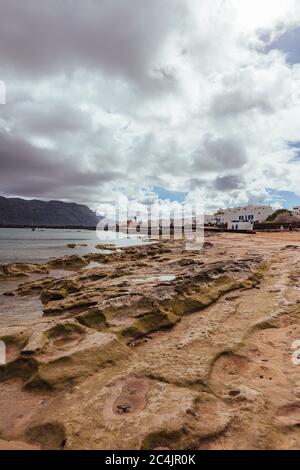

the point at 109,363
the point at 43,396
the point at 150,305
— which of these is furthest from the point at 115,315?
the point at 43,396

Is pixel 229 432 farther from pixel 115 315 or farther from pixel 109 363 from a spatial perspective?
pixel 115 315

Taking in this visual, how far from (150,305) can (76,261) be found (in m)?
22.0

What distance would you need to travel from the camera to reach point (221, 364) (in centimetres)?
641

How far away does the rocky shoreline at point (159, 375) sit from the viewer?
443cm

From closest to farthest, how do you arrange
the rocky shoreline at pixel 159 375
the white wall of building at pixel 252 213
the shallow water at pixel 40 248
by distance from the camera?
the rocky shoreline at pixel 159 375 < the shallow water at pixel 40 248 < the white wall of building at pixel 252 213

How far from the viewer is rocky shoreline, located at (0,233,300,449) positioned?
4434mm
